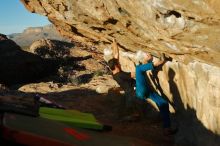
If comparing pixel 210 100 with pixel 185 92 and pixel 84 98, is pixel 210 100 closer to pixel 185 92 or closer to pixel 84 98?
pixel 185 92

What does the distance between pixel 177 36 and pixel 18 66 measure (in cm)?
1625

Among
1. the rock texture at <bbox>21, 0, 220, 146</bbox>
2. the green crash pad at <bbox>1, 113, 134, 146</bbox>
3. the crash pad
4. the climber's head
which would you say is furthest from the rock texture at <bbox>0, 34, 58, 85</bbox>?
the green crash pad at <bbox>1, 113, 134, 146</bbox>

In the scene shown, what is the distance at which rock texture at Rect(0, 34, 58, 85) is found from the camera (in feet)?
69.5

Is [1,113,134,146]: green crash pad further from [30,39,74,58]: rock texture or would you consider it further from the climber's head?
[30,39,74,58]: rock texture

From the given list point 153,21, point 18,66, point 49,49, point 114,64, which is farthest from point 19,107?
point 49,49

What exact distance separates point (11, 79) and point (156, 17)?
16.2m

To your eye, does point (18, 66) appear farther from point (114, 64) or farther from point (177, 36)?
point (177, 36)

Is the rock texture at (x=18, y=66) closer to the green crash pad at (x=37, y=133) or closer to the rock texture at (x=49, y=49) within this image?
the rock texture at (x=49, y=49)

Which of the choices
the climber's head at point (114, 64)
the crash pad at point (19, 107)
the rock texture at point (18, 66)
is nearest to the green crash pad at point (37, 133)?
the crash pad at point (19, 107)

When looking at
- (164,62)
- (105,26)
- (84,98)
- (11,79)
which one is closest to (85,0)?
(105,26)

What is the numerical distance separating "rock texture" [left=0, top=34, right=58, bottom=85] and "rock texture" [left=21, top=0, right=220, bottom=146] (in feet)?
36.2

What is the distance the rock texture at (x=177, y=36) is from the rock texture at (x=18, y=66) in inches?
434

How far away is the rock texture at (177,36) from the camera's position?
222 inches

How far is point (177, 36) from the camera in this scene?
6422 mm
